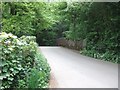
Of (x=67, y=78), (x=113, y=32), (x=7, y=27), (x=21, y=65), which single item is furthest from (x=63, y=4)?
(x=21, y=65)

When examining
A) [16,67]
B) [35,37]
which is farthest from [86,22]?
[16,67]

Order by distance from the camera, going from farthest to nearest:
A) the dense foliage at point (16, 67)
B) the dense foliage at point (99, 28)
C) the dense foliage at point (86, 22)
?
the dense foliage at point (99, 28), the dense foliage at point (86, 22), the dense foliage at point (16, 67)

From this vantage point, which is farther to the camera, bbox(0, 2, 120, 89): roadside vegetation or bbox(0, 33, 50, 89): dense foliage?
bbox(0, 2, 120, 89): roadside vegetation

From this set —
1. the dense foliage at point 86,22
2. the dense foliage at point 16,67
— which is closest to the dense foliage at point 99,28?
the dense foliage at point 86,22

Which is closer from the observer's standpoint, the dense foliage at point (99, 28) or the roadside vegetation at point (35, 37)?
the roadside vegetation at point (35, 37)

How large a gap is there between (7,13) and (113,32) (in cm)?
548

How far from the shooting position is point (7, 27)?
37.2 feet

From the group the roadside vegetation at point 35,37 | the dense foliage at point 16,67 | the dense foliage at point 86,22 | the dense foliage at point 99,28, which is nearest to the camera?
the dense foliage at point 16,67

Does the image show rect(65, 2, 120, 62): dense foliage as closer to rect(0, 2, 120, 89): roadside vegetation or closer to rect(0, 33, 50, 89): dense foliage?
rect(0, 2, 120, 89): roadside vegetation

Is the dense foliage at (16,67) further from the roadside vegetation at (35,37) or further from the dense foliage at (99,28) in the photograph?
the dense foliage at (99,28)

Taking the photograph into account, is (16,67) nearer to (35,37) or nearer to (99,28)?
(35,37)

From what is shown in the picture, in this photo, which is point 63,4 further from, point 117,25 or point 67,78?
point 67,78

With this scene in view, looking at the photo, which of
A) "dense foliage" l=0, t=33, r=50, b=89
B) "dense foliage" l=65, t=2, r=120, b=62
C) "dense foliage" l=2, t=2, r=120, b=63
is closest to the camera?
"dense foliage" l=0, t=33, r=50, b=89

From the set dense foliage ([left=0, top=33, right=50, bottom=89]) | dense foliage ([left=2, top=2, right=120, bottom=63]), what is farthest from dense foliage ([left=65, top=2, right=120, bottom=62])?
dense foliage ([left=0, top=33, right=50, bottom=89])
